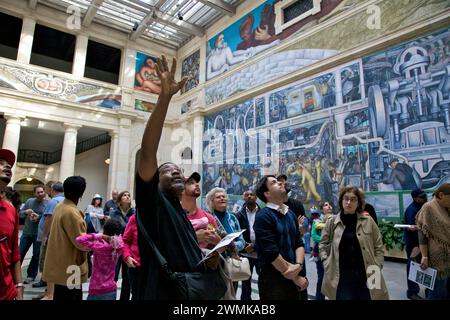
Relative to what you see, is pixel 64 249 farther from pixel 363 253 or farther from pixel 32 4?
pixel 32 4

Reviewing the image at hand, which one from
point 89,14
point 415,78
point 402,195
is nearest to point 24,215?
point 402,195

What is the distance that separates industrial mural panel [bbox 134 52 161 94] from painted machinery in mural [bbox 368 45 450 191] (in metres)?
12.1

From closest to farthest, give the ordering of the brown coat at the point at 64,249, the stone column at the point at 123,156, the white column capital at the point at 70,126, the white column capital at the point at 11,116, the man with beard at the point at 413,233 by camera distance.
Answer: the brown coat at the point at 64,249
the man with beard at the point at 413,233
the white column capital at the point at 11,116
the white column capital at the point at 70,126
the stone column at the point at 123,156

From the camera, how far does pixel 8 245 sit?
189cm

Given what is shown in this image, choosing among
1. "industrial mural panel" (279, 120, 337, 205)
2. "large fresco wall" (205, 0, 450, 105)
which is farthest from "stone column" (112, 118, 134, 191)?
"industrial mural panel" (279, 120, 337, 205)

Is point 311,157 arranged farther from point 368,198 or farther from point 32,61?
point 32,61

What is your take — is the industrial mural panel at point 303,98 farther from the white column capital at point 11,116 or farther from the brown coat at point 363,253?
the white column capital at point 11,116

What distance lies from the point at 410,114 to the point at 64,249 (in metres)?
7.71

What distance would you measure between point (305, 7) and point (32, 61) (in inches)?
652

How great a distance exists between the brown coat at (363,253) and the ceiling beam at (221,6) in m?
12.8

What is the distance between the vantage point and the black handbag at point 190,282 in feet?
4.01

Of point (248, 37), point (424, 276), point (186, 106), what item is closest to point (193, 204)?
point (424, 276)

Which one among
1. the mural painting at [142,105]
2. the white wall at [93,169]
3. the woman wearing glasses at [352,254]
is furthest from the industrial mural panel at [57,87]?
the woman wearing glasses at [352,254]

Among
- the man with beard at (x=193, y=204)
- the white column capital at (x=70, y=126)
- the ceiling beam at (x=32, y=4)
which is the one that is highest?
the ceiling beam at (x=32, y=4)
